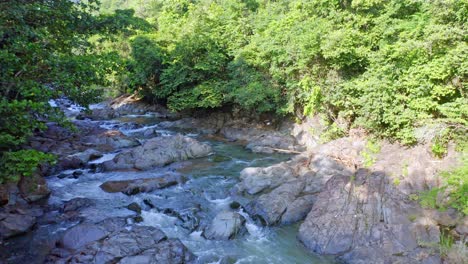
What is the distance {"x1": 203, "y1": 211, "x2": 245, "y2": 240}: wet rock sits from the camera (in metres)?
11.0

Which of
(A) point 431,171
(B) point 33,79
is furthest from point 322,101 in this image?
(B) point 33,79

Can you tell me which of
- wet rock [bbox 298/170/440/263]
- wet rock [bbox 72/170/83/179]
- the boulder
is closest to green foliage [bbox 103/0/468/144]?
wet rock [bbox 298/170/440/263]

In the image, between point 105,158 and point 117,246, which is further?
point 105,158

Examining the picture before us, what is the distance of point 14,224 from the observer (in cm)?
1077

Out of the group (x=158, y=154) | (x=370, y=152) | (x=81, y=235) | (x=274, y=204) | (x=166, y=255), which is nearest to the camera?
(x=166, y=255)

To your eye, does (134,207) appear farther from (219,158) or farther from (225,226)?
(219,158)

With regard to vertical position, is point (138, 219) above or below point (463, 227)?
below

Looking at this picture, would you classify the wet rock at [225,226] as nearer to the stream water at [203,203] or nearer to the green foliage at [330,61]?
the stream water at [203,203]

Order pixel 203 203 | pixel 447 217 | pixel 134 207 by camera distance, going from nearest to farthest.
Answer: pixel 447 217 < pixel 134 207 < pixel 203 203

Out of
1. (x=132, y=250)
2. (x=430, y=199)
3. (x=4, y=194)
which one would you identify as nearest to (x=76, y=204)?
(x=4, y=194)

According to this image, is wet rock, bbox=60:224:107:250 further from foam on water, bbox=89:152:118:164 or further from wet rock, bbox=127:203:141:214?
foam on water, bbox=89:152:118:164

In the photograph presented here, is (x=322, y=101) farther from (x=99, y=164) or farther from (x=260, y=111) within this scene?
(x=99, y=164)

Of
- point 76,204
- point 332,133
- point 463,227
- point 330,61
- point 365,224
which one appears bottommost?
point 365,224

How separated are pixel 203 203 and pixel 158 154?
5577mm
